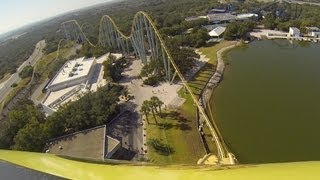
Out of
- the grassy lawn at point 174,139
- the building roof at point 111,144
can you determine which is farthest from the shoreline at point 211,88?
the building roof at point 111,144

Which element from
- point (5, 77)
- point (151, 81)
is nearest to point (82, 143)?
point (151, 81)

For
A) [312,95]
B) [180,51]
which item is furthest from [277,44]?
[312,95]

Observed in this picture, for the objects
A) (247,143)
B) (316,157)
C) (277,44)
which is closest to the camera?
(316,157)

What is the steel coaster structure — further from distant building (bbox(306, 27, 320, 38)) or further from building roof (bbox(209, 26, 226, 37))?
distant building (bbox(306, 27, 320, 38))

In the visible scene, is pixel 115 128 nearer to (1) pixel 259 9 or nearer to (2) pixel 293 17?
(2) pixel 293 17

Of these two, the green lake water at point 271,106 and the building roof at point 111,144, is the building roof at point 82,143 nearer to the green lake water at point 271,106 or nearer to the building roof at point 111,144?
the building roof at point 111,144
